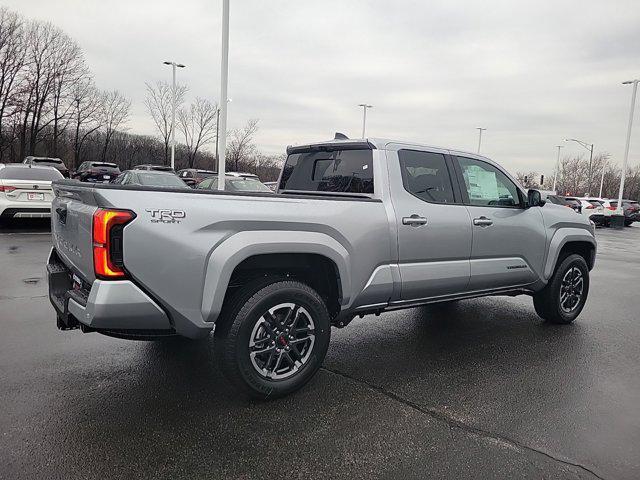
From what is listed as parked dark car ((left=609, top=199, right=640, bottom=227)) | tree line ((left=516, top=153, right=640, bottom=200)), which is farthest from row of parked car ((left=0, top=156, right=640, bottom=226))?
tree line ((left=516, top=153, right=640, bottom=200))

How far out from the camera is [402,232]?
4.02m

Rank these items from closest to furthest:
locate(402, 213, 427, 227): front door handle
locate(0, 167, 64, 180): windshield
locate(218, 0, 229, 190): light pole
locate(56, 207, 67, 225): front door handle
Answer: locate(56, 207, 67, 225): front door handle, locate(402, 213, 427, 227): front door handle, locate(0, 167, 64, 180): windshield, locate(218, 0, 229, 190): light pole

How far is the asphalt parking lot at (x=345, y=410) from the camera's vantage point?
2.70m

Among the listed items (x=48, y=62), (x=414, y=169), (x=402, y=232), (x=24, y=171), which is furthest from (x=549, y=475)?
(x=48, y=62)

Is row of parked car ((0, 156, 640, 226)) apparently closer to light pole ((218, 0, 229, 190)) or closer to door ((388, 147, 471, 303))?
light pole ((218, 0, 229, 190))

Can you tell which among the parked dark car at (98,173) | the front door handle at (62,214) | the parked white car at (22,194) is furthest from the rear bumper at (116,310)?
the parked dark car at (98,173)

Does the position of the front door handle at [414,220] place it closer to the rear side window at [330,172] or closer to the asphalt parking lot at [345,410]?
the rear side window at [330,172]

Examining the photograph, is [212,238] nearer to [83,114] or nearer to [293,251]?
[293,251]

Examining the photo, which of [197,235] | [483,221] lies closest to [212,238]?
[197,235]

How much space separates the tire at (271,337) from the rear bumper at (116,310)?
428mm

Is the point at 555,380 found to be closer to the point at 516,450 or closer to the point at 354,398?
the point at 516,450

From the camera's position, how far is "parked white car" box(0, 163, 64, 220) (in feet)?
36.2

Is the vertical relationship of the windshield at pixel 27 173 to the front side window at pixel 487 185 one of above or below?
below

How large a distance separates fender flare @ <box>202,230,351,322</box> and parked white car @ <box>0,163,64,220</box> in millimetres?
9948
